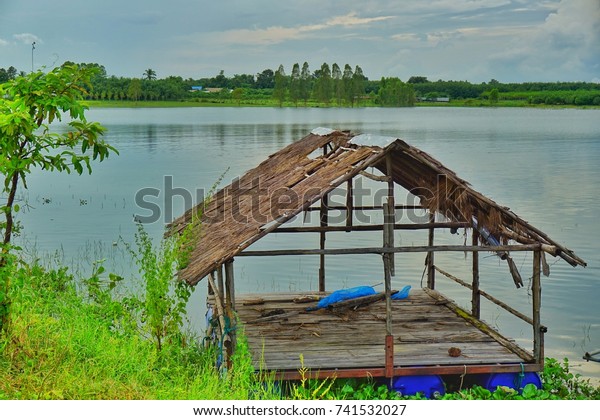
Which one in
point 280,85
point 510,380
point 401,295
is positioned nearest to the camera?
point 510,380

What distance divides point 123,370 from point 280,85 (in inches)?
1709

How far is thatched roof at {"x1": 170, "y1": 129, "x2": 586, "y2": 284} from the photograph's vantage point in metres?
6.32

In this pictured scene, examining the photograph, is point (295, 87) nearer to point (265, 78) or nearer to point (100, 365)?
point (265, 78)

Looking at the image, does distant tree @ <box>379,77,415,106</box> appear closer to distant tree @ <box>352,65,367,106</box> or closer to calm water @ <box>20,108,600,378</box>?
distant tree @ <box>352,65,367,106</box>

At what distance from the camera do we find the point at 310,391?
628 cm

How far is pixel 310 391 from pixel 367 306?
7.23 ft

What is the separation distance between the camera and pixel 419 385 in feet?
21.9

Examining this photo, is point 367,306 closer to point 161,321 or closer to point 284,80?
point 161,321

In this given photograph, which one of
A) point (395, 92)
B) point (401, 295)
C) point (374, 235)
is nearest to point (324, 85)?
point (395, 92)

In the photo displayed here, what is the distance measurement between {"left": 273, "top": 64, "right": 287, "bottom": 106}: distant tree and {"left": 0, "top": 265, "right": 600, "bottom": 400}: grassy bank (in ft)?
122

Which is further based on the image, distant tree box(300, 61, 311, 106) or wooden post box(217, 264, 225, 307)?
distant tree box(300, 61, 311, 106)

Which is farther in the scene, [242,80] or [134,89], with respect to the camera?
[134,89]

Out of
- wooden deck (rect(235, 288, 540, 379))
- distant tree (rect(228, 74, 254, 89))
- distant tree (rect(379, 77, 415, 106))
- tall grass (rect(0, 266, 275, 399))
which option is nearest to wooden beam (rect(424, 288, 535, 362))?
wooden deck (rect(235, 288, 540, 379))
